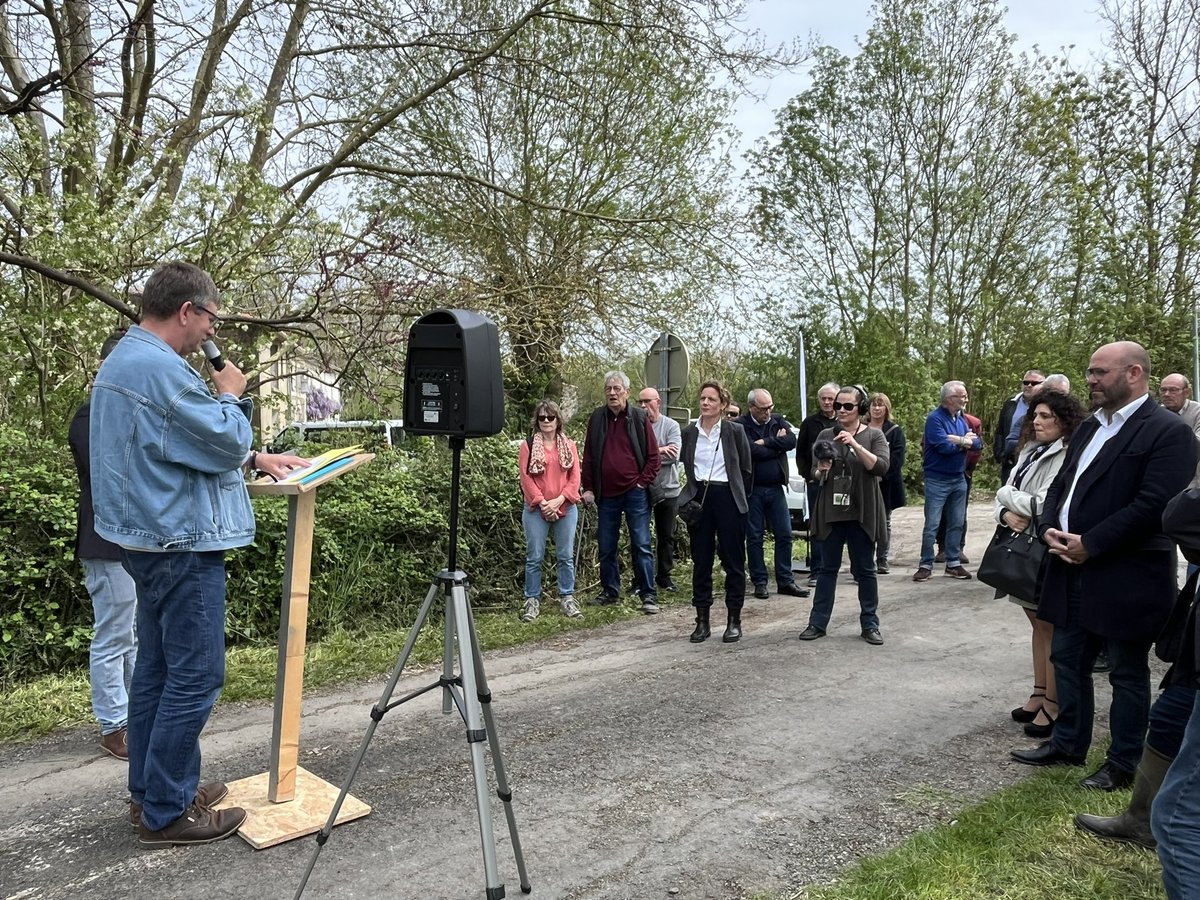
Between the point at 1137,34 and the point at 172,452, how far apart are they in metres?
21.2

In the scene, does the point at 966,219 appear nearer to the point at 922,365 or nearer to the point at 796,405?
the point at 922,365

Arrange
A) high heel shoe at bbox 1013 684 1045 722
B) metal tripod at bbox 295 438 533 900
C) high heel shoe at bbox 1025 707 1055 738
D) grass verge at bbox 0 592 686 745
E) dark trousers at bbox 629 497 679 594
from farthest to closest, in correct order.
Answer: dark trousers at bbox 629 497 679 594
grass verge at bbox 0 592 686 745
high heel shoe at bbox 1013 684 1045 722
high heel shoe at bbox 1025 707 1055 738
metal tripod at bbox 295 438 533 900

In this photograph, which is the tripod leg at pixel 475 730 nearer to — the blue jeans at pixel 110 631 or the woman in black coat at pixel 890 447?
the blue jeans at pixel 110 631

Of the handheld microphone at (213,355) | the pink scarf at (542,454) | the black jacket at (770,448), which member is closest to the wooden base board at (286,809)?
the handheld microphone at (213,355)

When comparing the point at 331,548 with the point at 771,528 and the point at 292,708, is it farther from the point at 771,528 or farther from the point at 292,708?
Answer: the point at 771,528

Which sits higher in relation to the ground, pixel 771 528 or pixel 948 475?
pixel 948 475

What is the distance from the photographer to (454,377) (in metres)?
3.15

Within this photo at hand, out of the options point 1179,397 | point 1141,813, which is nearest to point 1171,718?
point 1141,813

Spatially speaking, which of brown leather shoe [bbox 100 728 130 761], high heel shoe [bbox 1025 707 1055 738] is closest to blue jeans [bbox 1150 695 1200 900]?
high heel shoe [bbox 1025 707 1055 738]

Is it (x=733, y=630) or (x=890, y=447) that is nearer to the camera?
(x=733, y=630)

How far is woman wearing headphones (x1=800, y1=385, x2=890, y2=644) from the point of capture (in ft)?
21.2

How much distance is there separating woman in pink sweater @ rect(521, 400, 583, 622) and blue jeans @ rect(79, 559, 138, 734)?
11.4 ft

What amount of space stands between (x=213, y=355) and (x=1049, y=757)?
4274 mm

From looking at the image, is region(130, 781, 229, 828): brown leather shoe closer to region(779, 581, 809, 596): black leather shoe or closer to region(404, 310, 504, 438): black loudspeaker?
region(404, 310, 504, 438): black loudspeaker
